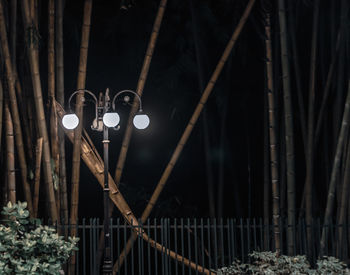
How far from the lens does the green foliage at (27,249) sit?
196 inches

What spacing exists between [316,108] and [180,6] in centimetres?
231

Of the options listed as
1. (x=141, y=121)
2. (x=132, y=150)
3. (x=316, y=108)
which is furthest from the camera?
(x=132, y=150)

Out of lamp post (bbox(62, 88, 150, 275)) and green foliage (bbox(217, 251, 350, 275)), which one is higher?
lamp post (bbox(62, 88, 150, 275))

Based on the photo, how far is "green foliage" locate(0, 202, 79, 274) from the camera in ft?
16.4

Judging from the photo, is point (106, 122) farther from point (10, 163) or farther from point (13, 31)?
point (13, 31)

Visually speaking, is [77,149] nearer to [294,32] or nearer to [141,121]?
[141,121]

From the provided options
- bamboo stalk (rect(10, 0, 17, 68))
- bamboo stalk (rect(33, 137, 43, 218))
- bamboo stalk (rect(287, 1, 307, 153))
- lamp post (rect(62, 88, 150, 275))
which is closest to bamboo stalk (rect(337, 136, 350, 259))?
bamboo stalk (rect(287, 1, 307, 153))

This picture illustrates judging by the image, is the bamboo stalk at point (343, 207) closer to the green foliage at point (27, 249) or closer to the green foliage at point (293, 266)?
the green foliage at point (293, 266)

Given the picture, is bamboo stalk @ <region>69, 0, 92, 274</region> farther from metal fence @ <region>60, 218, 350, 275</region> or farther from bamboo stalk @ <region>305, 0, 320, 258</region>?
bamboo stalk @ <region>305, 0, 320, 258</region>

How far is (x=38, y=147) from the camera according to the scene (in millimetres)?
5992

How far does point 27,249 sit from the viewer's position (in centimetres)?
503

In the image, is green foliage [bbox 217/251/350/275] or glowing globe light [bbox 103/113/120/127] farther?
green foliage [bbox 217/251/350/275]

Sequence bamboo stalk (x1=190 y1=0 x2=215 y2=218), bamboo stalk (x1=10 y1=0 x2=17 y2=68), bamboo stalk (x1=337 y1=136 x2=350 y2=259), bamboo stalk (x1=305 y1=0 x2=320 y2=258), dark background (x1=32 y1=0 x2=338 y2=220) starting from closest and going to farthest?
bamboo stalk (x1=10 y1=0 x2=17 y2=68), bamboo stalk (x1=337 y1=136 x2=350 y2=259), bamboo stalk (x1=305 y1=0 x2=320 y2=258), bamboo stalk (x1=190 y1=0 x2=215 y2=218), dark background (x1=32 y1=0 x2=338 y2=220)

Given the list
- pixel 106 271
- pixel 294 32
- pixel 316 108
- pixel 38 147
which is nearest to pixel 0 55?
pixel 38 147
